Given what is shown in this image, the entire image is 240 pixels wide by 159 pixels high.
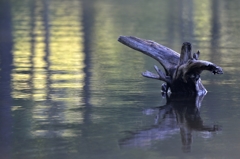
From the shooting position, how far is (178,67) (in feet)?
33.1

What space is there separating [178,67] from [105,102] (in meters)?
1.23

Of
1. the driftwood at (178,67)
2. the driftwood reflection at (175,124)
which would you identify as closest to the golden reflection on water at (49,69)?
the driftwood reflection at (175,124)

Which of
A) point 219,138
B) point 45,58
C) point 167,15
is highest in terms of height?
point 167,15

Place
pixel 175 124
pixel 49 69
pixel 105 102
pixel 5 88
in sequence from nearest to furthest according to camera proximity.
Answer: pixel 175 124
pixel 105 102
pixel 5 88
pixel 49 69

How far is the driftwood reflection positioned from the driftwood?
0.22 m

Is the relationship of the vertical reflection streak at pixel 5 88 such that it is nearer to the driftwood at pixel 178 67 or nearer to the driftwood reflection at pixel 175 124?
the driftwood reflection at pixel 175 124

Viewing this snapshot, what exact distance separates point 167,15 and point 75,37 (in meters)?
9.36

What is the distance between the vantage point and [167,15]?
2800cm

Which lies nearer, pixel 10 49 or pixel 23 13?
pixel 10 49

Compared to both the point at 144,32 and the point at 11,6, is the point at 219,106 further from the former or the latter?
the point at 11,6

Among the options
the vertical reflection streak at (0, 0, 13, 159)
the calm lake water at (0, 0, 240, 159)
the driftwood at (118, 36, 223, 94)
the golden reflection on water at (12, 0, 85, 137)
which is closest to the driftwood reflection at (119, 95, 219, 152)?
the calm lake water at (0, 0, 240, 159)

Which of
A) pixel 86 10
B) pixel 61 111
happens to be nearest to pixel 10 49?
pixel 61 111

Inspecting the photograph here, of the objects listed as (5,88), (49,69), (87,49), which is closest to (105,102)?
(5,88)

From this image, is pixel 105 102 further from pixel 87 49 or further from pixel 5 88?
pixel 87 49
